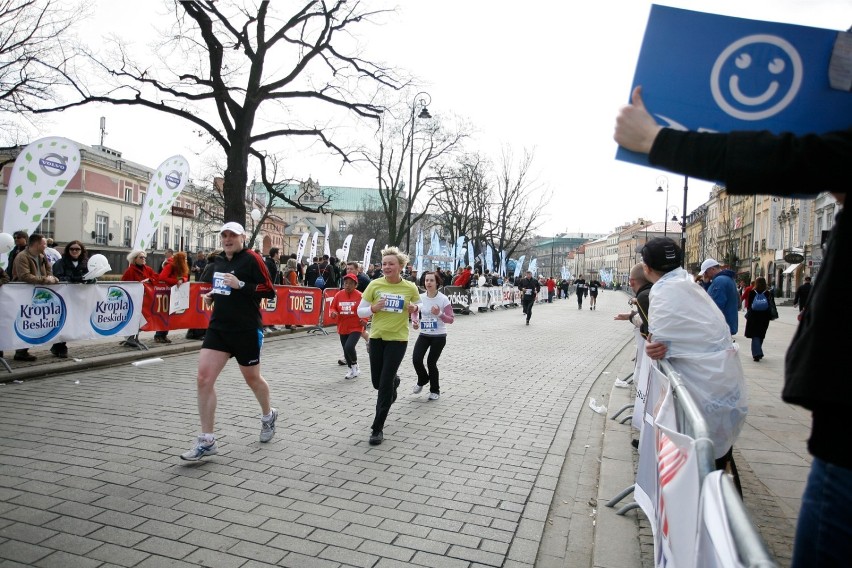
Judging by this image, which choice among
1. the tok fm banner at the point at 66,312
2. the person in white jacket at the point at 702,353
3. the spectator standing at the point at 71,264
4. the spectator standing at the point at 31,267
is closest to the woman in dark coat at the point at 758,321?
the person in white jacket at the point at 702,353

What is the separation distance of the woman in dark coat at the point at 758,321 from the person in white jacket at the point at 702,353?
37.9 feet

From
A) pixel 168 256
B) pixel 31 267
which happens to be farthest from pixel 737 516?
pixel 168 256

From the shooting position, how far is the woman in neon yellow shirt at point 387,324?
6.56 meters

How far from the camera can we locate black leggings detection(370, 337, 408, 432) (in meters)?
6.45

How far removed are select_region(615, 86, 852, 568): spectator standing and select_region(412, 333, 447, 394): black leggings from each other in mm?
7407

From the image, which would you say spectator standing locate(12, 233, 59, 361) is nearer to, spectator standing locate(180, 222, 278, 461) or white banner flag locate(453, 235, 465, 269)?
spectator standing locate(180, 222, 278, 461)

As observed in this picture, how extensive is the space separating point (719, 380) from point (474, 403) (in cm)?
512

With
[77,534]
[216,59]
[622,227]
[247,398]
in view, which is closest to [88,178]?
[216,59]

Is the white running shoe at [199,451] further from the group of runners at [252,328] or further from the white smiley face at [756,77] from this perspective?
the white smiley face at [756,77]

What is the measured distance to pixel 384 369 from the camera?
666cm

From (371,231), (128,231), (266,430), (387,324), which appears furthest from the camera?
(371,231)

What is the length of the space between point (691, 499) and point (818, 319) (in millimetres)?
987

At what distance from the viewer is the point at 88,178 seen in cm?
6284

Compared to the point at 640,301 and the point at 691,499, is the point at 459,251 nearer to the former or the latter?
the point at 640,301
